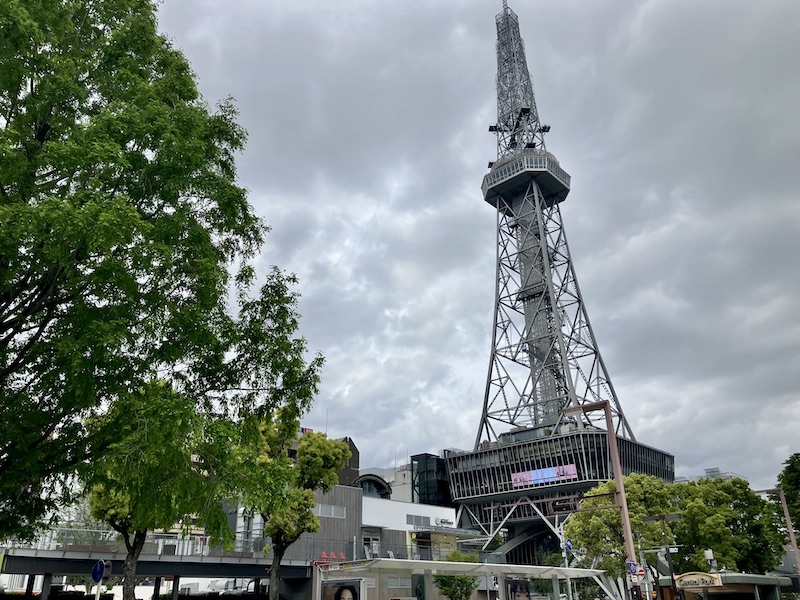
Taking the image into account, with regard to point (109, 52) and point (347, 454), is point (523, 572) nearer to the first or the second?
point (347, 454)

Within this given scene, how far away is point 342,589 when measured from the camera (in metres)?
21.3

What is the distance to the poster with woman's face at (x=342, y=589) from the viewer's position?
21016mm

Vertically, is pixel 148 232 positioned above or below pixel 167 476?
above

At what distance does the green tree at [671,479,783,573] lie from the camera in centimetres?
4222

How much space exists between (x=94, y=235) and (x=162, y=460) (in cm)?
330

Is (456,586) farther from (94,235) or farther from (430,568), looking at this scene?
(94,235)

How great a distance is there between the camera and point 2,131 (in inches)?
333

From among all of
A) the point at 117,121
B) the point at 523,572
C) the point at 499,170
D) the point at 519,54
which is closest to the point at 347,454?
the point at 523,572

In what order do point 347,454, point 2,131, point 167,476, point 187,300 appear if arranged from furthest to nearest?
point 347,454 → point 187,300 → point 167,476 → point 2,131

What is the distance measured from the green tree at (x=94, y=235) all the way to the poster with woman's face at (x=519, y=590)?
19125mm

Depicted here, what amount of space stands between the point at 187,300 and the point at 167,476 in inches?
114

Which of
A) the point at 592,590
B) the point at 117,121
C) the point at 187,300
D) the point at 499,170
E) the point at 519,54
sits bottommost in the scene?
the point at 592,590

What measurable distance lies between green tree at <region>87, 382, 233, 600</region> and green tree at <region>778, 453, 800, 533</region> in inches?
2049

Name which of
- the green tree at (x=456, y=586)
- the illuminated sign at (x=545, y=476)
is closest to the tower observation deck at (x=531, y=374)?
the illuminated sign at (x=545, y=476)
